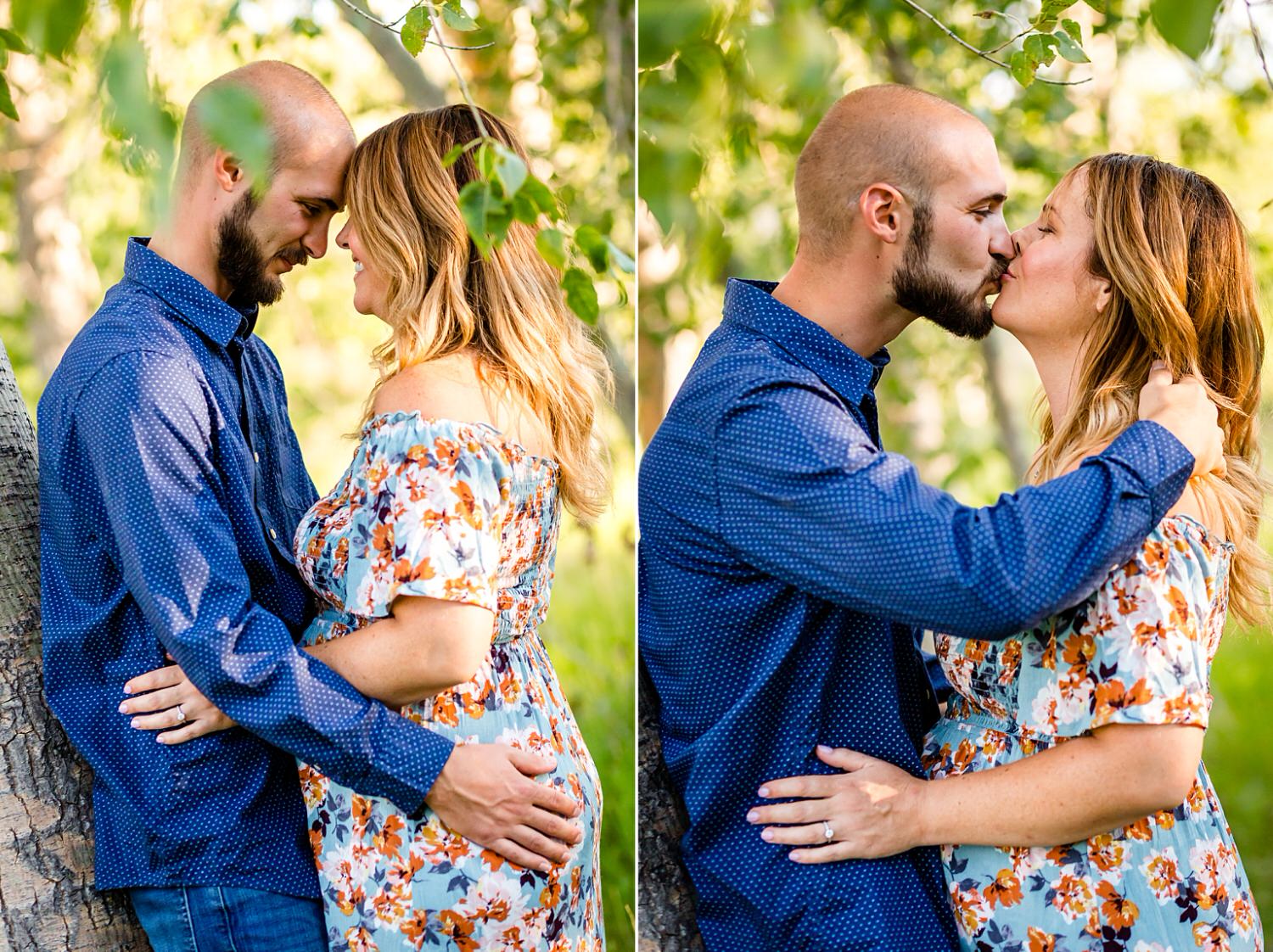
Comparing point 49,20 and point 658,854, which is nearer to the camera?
point 49,20

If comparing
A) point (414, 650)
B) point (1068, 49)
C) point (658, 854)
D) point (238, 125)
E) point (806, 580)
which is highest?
point (1068, 49)

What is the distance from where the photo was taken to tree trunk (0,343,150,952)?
1.76 meters

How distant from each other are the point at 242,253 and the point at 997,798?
4.71ft

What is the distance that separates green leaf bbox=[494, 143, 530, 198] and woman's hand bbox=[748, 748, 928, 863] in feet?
3.02

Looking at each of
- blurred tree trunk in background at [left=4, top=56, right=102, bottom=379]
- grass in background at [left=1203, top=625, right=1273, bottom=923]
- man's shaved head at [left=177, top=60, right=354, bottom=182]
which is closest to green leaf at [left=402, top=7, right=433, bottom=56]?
man's shaved head at [left=177, top=60, right=354, bottom=182]

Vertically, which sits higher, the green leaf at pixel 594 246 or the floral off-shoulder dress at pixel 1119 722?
the green leaf at pixel 594 246

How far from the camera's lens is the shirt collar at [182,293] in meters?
1.88

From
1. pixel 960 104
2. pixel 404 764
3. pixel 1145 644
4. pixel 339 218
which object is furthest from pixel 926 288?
pixel 339 218

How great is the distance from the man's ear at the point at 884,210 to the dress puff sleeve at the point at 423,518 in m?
0.72

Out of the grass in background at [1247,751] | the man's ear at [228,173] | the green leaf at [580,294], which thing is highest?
the man's ear at [228,173]

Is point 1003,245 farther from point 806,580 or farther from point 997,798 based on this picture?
point 997,798

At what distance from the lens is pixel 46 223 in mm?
6871

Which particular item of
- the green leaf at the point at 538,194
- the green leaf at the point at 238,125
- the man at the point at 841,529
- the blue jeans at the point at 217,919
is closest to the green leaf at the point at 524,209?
the green leaf at the point at 538,194

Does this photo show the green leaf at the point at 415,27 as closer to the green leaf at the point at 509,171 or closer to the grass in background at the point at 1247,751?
the green leaf at the point at 509,171
